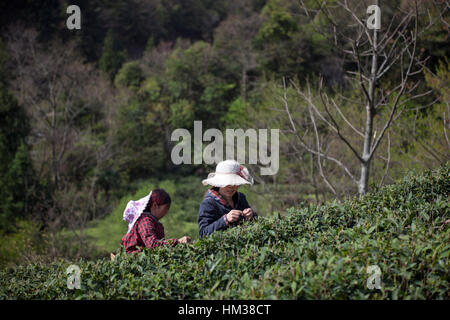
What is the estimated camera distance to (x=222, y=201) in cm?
361

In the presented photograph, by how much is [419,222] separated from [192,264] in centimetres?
170

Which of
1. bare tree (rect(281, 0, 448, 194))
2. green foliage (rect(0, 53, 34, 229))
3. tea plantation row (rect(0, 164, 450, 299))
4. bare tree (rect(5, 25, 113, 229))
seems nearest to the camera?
tea plantation row (rect(0, 164, 450, 299))

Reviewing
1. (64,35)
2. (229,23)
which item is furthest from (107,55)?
(229,23)

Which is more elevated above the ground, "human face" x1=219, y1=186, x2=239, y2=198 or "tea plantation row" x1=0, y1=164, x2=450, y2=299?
"human face" x1=219, y1=186, x2=239, y2=198

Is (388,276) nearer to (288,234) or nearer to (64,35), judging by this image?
(288,234)

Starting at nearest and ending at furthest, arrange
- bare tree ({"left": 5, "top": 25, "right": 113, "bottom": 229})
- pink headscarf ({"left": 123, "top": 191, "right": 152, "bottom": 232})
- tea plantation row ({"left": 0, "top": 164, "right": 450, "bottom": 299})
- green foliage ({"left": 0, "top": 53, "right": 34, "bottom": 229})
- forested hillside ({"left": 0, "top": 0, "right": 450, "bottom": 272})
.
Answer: tea plantation row ({"left": 0, "top": 164, "right": 450, "bottom": 299})
pink headscarf ({"left": 123, "top": 191, "right": 152, "bottom": 232})
forested hillside ({"left": 0, "top": 0, "right": 450, "bottom": 272})
green foliage ({"left": 0, "top": 53, "right": 34, "bottom": 229})
bare tree ({"left": 5, "top": 25, "right": 113, "bottom": 229})

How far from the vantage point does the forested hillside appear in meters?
11.0

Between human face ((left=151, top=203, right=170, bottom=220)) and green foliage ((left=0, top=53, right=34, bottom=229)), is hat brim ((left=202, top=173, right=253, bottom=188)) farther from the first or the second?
green foliage ((left=0, top=53, right=34, bottom=229))

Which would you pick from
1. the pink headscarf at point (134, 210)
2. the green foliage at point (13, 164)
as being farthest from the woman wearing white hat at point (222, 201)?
the green foliage at point (13, 164)

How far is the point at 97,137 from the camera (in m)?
22.1

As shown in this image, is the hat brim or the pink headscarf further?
the hat brim

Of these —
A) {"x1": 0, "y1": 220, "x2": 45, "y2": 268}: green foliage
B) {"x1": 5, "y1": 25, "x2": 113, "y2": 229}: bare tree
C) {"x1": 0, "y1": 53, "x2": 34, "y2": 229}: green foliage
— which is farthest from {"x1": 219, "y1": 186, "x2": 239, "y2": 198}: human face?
{"x1": 0, "y1": 53, "x2": 34, "y2": 229}: green foliage

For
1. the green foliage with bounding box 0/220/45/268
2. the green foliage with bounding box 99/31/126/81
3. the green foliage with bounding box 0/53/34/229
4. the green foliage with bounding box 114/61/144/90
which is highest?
the green foliage with bounding box 99/31/126/81

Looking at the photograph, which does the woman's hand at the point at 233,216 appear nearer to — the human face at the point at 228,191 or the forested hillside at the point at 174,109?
the forested hillside at the point at 174,109
